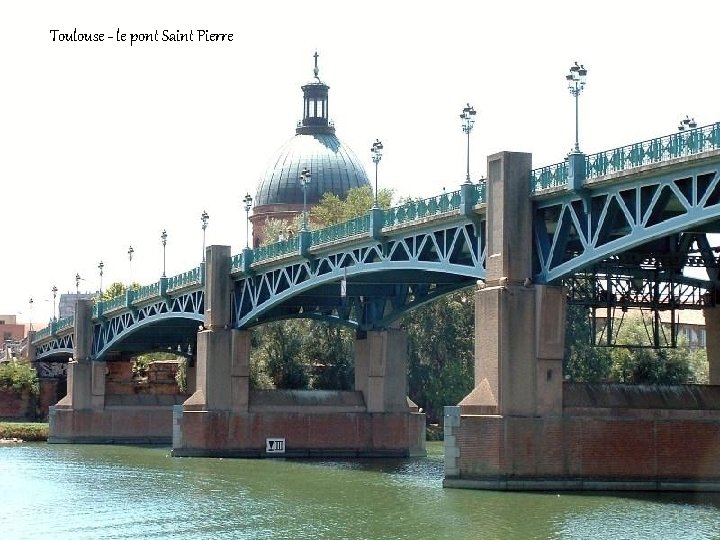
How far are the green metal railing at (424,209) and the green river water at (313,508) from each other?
35.1ft

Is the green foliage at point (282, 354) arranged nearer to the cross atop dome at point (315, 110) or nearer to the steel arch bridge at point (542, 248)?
the steel arch bridge at point (542, 248)

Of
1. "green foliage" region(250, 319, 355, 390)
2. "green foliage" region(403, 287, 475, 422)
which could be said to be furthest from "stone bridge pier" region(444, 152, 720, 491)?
"green foliage" region(403, 287, 475, 422)

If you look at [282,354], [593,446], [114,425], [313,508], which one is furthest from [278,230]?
[313,508]

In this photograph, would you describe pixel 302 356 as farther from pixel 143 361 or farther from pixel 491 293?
pixel 491 293

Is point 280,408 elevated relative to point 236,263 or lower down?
lower down

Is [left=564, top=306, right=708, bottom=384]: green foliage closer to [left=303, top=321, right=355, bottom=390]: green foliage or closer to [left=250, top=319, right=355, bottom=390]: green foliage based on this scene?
[left=303, top=321, right=355, bottom=390]: green foliage

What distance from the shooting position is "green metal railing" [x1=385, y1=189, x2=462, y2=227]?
2409 inches

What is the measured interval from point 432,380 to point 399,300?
2700cm

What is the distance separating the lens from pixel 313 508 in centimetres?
5341

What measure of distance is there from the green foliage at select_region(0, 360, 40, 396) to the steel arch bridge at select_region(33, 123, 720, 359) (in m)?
35.7

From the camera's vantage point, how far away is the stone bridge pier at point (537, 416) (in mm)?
55312

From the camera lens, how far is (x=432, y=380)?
10662cm

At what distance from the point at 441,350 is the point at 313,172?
26804mm

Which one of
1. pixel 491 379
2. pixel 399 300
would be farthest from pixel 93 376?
pixel 491 379
